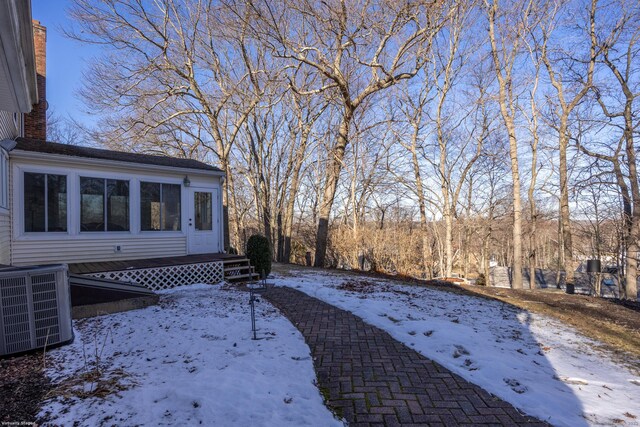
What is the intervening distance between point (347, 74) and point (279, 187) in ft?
28.2

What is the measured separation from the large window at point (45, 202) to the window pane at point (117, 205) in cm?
81

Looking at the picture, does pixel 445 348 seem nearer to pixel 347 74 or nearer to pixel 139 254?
pixel 139 254

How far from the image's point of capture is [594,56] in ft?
46.2

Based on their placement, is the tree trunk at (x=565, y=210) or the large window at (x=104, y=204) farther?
the tree trunk at (x=565, y=210)

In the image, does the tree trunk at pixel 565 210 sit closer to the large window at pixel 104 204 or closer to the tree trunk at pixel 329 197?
the tree trunk at pixel 329 197

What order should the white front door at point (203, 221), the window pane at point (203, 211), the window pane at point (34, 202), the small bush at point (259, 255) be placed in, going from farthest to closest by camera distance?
the window pane at point (203, 211) → the white front door at point (203, 221) → the small bush at point (259, 255) → the window pane at point (34, 202)

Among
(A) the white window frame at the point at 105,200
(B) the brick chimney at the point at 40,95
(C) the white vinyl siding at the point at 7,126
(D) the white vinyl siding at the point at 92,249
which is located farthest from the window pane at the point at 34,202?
(B) the brick chimney at the point at 40,95

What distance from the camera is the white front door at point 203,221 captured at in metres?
9.12

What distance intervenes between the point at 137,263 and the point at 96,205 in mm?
1660

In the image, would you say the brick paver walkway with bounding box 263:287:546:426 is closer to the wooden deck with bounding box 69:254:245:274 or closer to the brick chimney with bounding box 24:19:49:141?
the wooden deck with bounding box 69:254:245:274

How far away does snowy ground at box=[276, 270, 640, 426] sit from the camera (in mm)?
2824

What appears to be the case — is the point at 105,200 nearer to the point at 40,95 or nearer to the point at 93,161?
the point at 93,161

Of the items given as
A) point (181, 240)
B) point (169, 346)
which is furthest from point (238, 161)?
point (169, 346)

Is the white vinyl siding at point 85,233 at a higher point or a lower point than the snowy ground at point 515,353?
higher
